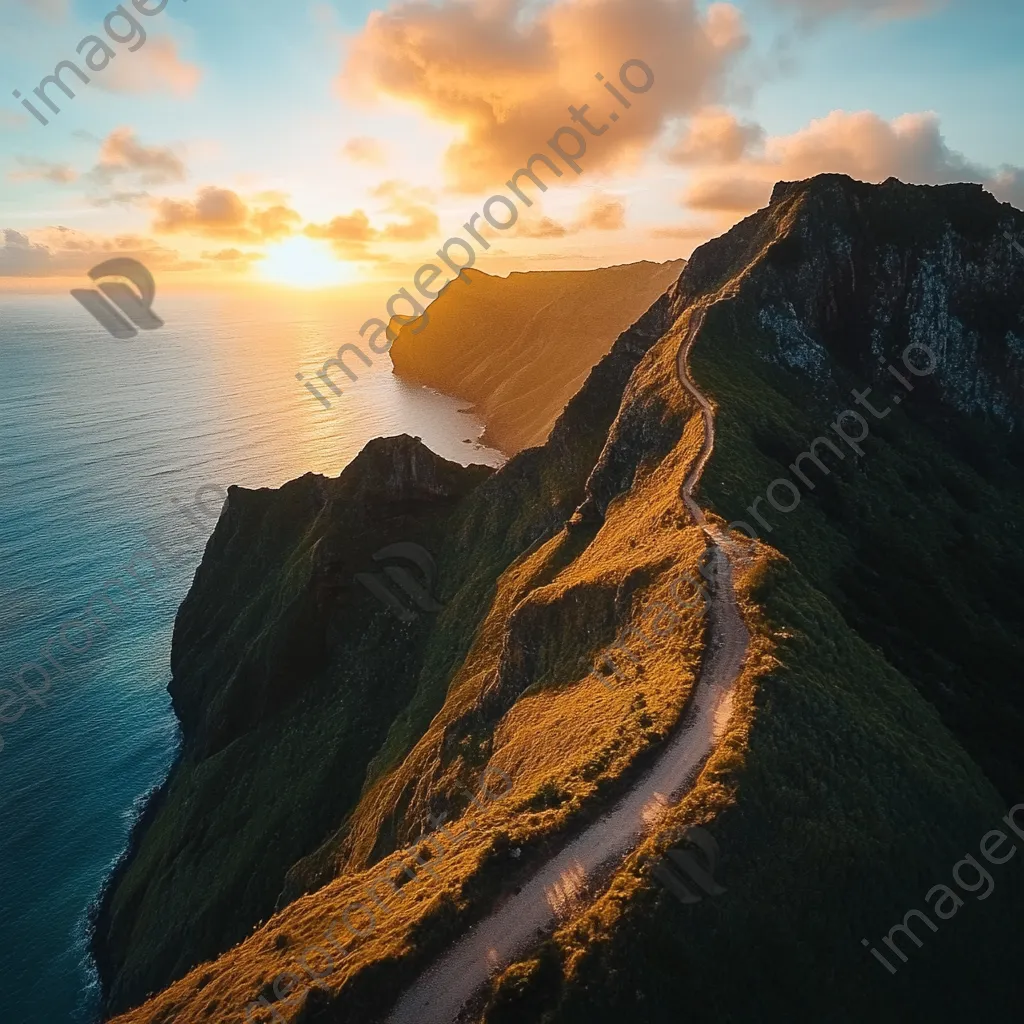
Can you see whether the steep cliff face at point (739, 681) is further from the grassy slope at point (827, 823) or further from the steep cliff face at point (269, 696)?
the steep cliff face at point (269, 696)

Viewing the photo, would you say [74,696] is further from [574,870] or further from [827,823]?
[827,823]

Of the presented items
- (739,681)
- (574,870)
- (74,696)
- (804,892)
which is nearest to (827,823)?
(804,892)

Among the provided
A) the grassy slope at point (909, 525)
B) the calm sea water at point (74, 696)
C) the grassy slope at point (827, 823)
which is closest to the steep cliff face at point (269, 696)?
the calm sea water at point (74, 696)

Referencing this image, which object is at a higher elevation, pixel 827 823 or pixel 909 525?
pixel 909 525

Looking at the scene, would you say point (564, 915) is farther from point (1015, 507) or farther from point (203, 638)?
point (203, 638)

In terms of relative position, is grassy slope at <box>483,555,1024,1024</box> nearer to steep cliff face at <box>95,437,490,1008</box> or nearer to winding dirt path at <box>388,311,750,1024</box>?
winding dirt path at <box>388,311,750,1024</box>

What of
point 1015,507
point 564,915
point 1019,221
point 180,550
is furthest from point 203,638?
point 1019,221
